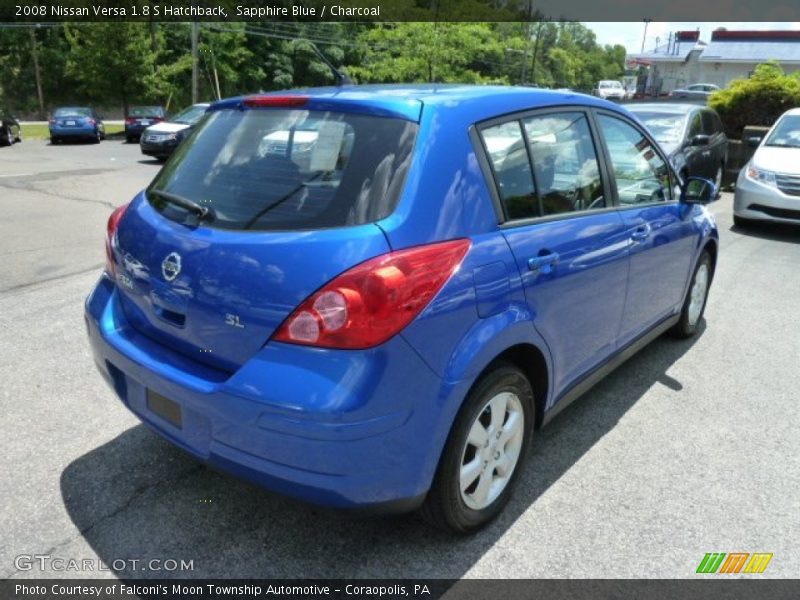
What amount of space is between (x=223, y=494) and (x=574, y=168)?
7.20 feet

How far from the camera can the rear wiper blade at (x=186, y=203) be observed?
242 cm

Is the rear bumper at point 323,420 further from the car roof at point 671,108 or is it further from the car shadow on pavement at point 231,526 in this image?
the car roof at point 671,108

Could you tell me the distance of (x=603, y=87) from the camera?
5422 centimetres

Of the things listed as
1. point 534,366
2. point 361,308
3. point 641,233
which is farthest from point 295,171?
point 641,233

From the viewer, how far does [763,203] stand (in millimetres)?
8938

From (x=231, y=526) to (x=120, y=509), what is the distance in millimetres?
484

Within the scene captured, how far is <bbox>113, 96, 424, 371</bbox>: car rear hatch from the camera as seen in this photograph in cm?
211

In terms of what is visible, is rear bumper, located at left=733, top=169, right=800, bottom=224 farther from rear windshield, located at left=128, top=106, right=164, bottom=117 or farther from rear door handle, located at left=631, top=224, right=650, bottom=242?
rear windshield, located at left=128, top=106, right=164, bottom=117

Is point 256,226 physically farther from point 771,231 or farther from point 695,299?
point 771,231

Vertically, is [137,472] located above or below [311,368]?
below

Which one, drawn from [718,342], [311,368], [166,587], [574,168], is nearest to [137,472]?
[166,587]

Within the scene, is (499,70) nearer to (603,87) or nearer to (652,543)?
(603,87)

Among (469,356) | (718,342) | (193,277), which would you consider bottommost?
(718,342)

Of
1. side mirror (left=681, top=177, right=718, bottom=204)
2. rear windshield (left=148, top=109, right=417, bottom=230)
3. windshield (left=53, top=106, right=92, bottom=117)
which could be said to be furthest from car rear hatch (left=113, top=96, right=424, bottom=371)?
windshield (left=53, top=106, right=92, bottom=117)
